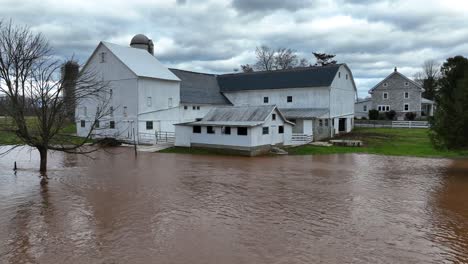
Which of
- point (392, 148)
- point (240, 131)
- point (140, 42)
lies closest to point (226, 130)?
point (240, 131)

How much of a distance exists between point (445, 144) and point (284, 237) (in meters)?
14.5

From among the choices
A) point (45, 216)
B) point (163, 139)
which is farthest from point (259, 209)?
point (163, 139)

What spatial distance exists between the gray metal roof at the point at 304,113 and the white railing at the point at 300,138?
2.29 meters

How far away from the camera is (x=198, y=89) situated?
46500 millimetres

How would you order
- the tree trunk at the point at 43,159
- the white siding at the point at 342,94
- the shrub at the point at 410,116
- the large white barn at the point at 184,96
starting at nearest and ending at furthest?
1. the tree trunk at the point at 43,159
2. the large white barn at the point at 184,96
3. the white siding at the point at 342,94
4. the shrub at the point at 410,116

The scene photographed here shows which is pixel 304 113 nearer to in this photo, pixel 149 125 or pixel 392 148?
pixel 392 148

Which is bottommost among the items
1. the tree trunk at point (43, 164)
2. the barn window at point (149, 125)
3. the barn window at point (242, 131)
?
the tree trunk at point (43, 164)

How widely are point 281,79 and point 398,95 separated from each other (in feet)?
72.6

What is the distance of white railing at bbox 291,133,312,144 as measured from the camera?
3469 cm

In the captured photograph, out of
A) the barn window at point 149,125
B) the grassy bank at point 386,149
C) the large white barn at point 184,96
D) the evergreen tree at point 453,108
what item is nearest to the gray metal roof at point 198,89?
the large white barn at point 184,96

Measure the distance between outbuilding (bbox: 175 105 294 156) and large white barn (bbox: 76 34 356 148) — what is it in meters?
4.77

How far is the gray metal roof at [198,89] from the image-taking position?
44278 millimetres

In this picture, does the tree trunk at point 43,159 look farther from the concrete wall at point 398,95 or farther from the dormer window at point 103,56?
the concrete wall at point 398,95

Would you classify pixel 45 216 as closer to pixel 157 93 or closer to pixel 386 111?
pixel 157 93
